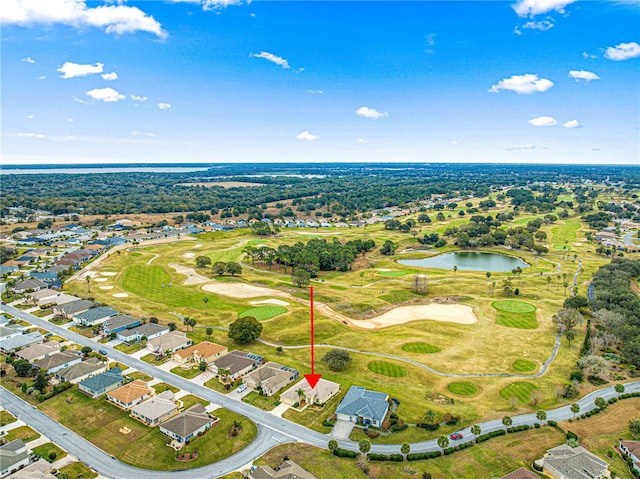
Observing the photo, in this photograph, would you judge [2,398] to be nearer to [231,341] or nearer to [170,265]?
[231,341]

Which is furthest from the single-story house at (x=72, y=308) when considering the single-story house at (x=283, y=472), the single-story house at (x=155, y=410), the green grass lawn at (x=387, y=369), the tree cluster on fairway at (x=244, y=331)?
the single-story house at (x=283, y=472)

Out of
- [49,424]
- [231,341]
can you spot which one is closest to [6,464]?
[49,424]

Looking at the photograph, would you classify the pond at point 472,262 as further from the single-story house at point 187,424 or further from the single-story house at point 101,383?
the single-story house at point 101,383

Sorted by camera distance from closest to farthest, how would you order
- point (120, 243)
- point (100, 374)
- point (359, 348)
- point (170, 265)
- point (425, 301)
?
point (100, 374) < point (359, 348) < point (425, 301) < point (170, 265) < point (120, 243)

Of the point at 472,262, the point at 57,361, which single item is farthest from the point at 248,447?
the point at 472,262

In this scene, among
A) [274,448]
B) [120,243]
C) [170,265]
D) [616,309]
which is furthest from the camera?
[120,243]

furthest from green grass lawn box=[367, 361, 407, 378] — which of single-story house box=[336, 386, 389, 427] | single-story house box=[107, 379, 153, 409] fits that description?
single-story house box=[107, 379, 153, 409]

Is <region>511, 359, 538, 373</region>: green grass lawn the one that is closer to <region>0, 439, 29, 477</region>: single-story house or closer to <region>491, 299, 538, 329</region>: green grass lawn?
<region>491, 299, 538, 329</region>: green grass lawn
